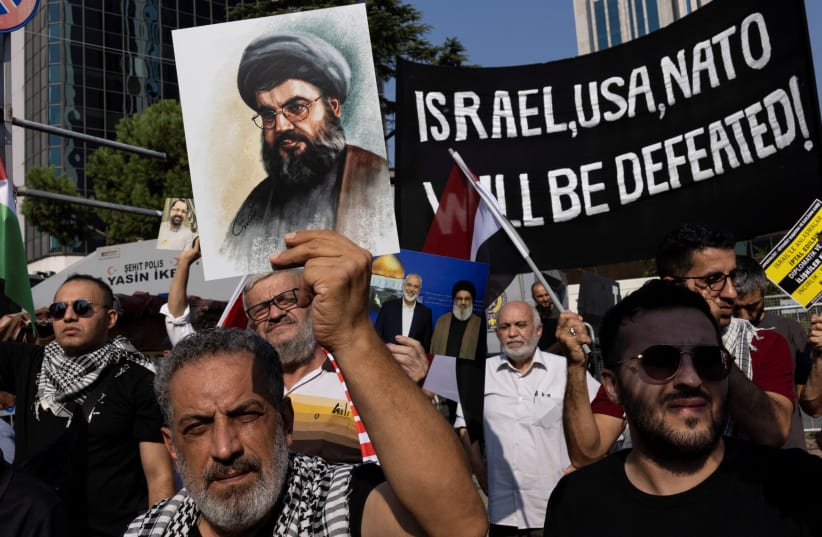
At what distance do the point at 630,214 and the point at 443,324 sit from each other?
285cm

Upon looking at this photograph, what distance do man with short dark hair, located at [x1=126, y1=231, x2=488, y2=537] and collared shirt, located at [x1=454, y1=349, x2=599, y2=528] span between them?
236cm

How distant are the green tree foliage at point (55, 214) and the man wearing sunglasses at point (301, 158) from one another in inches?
1057

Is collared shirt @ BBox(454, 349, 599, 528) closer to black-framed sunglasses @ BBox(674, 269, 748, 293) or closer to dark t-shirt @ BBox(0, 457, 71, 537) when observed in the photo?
black-framed sunglasses @ BBox(674, 269, 748, 293)

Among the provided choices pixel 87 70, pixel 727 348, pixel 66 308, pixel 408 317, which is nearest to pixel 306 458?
pixel 408 317

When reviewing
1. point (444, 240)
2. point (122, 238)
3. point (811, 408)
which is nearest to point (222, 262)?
point (444, 240)

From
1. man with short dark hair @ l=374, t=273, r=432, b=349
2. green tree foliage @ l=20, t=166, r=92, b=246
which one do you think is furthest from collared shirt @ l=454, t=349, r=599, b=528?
green tree foliage @ l=20, t=166, r=92, b=246

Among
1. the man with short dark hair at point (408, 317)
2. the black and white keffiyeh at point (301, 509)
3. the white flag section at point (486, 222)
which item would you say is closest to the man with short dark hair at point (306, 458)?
the black and white keffiyeh at point (301, 509)

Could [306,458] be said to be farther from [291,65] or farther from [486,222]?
[486,222]

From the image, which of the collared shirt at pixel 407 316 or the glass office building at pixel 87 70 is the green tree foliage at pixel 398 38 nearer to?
the collared shirt at pixel 407 316

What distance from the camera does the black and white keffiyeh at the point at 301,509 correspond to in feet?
5.95

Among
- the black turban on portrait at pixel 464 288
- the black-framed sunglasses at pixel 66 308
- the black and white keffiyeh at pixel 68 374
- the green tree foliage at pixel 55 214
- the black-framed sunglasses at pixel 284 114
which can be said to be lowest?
the black and white keffiyeh at pixel 68 374

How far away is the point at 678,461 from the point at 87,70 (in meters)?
57.2

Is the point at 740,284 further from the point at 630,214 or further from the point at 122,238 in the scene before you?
the point at 122,238

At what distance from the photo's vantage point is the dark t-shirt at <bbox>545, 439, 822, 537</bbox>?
6.19 feet
